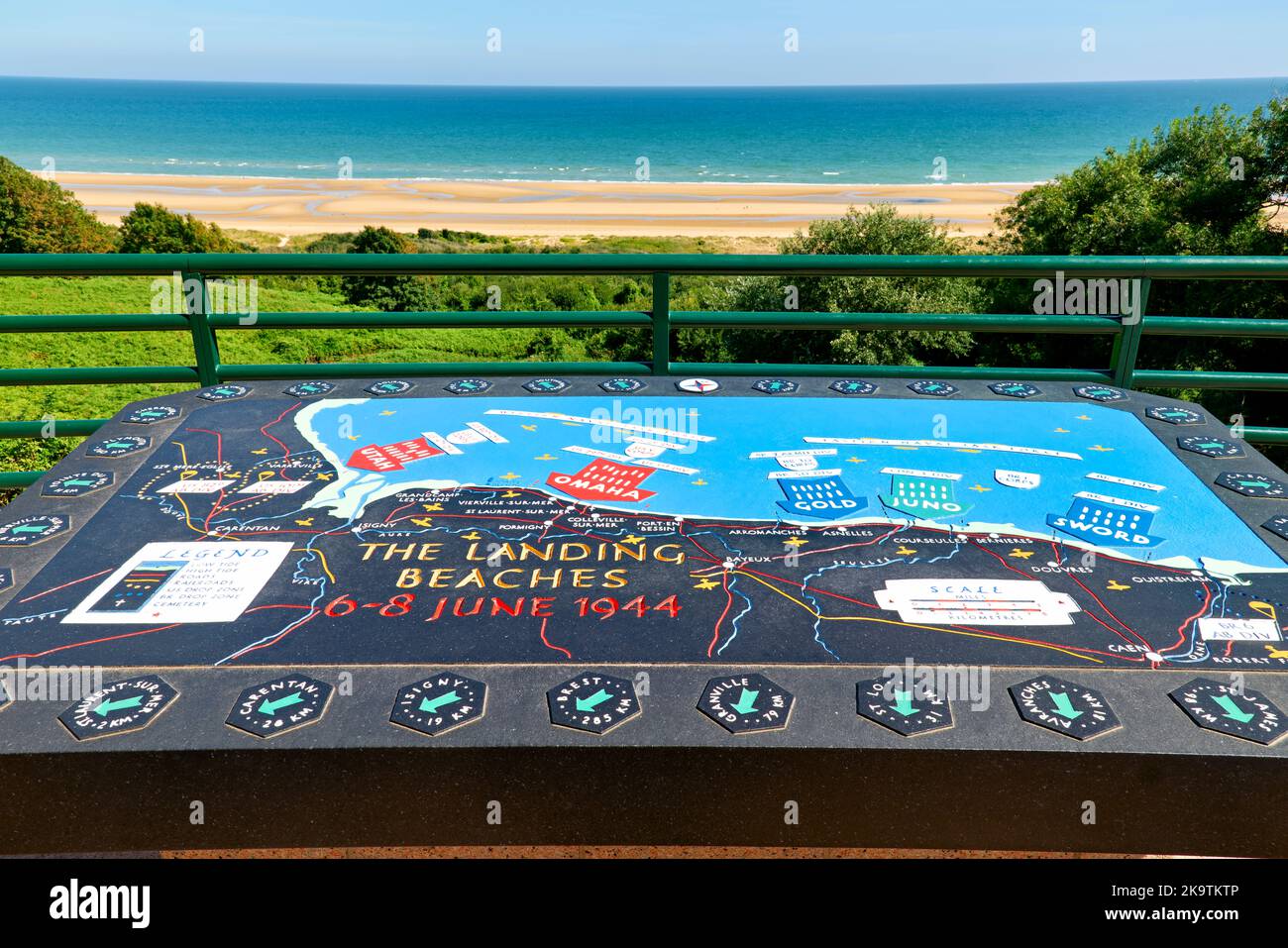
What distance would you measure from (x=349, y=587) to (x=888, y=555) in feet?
4.37

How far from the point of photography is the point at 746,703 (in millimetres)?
1683

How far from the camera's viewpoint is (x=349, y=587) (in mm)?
2100

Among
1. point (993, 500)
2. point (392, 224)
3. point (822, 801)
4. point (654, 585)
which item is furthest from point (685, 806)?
point (392, 224)

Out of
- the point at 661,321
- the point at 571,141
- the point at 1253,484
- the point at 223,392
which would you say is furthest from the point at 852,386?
the point at 571,141

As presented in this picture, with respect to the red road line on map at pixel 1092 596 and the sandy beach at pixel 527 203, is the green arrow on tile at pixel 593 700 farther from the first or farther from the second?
the sandy beach at pixel 527 203

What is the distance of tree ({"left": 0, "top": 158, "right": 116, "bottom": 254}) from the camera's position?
20266 mm

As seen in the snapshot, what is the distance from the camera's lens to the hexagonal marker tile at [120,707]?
1627 mm

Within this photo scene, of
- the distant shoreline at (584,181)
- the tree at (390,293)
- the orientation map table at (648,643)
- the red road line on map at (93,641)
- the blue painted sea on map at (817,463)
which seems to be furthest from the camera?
the distant shoreline at (584,181)

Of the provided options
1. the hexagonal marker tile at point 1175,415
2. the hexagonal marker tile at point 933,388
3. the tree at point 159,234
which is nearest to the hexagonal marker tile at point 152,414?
the hexagonal marker tile at point 933,388

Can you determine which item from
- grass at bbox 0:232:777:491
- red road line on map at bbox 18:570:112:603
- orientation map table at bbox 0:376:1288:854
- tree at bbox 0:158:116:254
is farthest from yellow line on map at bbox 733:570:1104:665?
tree at bbox 0:158:116:254

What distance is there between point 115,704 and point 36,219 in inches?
946

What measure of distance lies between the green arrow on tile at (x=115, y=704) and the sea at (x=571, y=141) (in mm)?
48355

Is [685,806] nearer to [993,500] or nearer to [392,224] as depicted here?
[993,500]

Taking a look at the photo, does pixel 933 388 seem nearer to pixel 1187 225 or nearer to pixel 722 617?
pixel 722 617
